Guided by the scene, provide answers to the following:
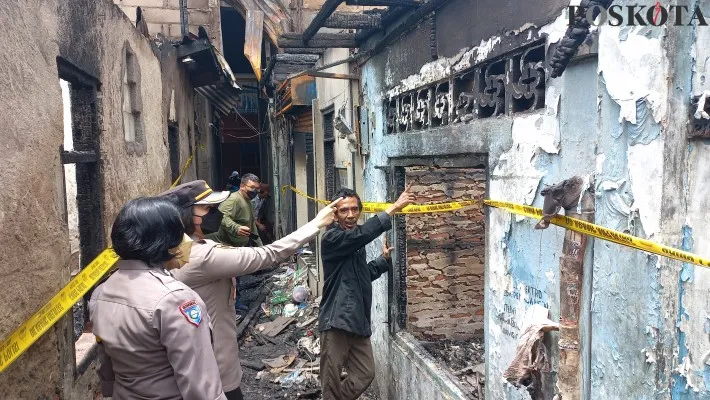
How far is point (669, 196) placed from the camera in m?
1.80

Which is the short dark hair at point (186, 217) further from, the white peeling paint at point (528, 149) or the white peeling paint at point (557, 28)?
the white peeling paint at point (557, 28)

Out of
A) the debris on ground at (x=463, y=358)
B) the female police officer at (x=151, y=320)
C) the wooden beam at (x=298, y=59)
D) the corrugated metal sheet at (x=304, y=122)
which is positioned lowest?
the debris on ground at (x=463, y=358)

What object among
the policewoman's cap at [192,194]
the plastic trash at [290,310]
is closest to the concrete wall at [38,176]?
the policewoman's cap at [192,194]

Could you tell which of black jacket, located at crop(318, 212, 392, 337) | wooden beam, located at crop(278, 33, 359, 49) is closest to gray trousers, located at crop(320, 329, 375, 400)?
black jacket, located at crop(318, 212, 392, 337)

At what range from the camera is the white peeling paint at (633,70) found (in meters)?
1.81

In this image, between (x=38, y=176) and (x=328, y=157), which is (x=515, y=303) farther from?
(x=328, y=157)

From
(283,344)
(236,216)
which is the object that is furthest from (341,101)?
(283,344)

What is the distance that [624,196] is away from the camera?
6.59 ft

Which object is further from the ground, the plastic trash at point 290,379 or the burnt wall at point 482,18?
the burnt wall at point 482,18

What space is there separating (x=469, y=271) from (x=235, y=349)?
9.41 ft

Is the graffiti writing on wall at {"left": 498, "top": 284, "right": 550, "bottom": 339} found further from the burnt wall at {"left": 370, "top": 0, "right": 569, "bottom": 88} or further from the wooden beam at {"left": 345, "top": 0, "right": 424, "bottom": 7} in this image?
the wooden beam at {"left": 345, "top": 0, "right": 424, "bottom": 7}

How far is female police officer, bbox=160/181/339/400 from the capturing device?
2.77 metres

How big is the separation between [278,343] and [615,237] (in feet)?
20.1

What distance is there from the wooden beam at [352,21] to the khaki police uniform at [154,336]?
3324mm
